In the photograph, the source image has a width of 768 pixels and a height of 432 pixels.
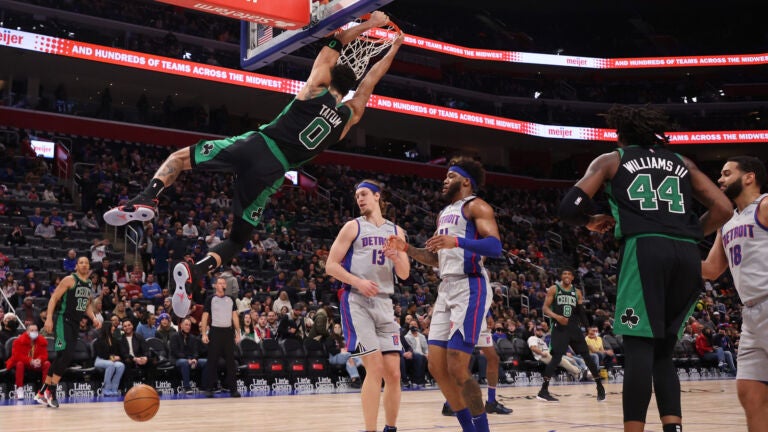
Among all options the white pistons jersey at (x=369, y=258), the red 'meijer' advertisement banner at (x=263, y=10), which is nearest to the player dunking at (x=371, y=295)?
the white pistons jersey at (x=369, y=258)

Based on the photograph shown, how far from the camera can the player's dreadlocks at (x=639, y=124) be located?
431 centimetres

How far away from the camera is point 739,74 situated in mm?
38938

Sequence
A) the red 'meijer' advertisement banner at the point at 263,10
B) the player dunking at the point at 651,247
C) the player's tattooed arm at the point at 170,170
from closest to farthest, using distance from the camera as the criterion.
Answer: the player dunking at the point at 651,247, the player's tattooed arm at the point at 170,170, the red 'meijer' advertisement banner at the point at 263,10

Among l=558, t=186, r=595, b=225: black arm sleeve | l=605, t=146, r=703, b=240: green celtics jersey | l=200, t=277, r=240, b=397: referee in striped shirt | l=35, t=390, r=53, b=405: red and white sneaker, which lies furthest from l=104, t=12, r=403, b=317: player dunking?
l=200, t=277, r=240, b=397: referee in striped shirt

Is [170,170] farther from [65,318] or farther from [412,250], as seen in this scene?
[65,318]

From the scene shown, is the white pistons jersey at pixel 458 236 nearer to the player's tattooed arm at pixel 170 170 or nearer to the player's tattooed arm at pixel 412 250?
the player's tattooed arm at pixel 412 250

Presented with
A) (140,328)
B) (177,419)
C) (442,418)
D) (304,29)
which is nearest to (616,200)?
(304,29)

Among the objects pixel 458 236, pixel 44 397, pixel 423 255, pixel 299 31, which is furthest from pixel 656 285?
pixel 44 397

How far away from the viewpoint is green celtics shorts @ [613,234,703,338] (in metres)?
3.96

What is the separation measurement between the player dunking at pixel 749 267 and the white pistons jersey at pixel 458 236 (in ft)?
5.80

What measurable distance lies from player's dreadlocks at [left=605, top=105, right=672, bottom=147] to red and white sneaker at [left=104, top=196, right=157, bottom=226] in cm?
344

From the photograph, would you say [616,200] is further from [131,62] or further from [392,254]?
[131,62]

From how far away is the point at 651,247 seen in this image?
13.2ft

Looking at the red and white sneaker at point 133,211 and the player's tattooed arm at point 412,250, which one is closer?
the player's tattooed arm at point 412,250
